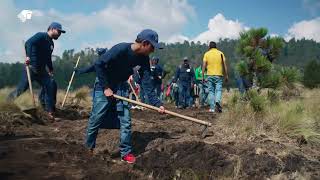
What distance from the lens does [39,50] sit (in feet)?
32.2

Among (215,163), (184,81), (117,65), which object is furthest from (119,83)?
(184,81)

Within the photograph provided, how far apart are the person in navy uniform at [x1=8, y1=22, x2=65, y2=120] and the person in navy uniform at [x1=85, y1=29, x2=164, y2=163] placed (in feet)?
12.2

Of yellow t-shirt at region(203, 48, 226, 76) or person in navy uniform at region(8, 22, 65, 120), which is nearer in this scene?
person in navy uniform at region(8, 22, 65, 120)

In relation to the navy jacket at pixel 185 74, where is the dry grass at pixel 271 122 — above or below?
below

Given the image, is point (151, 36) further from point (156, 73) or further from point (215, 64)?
point (156, 73)

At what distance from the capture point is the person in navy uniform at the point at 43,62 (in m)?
9.74

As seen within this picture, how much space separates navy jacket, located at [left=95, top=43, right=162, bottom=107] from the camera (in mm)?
6059

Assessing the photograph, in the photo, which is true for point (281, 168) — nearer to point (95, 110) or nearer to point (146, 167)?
point (146, 167)

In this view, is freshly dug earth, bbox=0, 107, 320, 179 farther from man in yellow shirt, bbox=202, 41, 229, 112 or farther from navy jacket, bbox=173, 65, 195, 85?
navy jacket, bbox=173, 65, 195, 85

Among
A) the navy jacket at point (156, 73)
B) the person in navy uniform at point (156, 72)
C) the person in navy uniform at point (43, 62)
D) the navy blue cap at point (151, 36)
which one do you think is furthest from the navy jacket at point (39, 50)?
the navy jacket at point (156, 73)

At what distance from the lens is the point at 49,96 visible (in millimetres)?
10164

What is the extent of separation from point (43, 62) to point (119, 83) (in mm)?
3985

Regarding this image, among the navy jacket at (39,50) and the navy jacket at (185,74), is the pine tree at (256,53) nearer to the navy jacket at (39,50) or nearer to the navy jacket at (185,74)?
the navy jacket at (39,50)

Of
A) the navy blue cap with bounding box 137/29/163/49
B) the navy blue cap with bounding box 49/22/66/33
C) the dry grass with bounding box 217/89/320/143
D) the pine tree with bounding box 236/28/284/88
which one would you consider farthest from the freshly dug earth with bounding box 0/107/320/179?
the pine tree with bounding box 236/28/284/88
